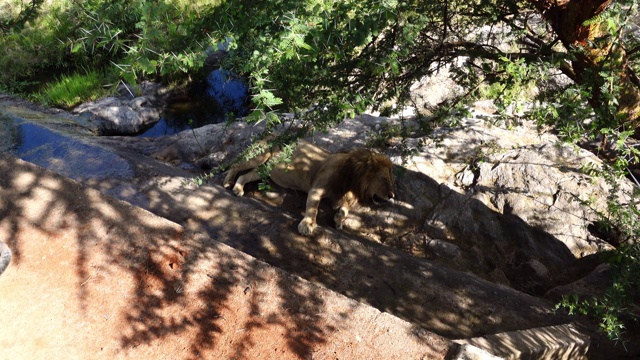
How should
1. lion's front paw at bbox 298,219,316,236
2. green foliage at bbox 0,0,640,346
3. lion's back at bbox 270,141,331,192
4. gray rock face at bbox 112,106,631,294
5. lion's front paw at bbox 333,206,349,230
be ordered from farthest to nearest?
lion's back at bbox 270,141,331,192, lion's front paw at bbox 333,206,349,230, gray rock face at bbox 112,106,631,294, lion's front paw at bbox 298,219,316,236, green foliage at bbox 0,0,640,346

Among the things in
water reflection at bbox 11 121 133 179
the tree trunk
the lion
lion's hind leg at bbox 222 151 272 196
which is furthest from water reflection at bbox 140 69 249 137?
the tree trunk

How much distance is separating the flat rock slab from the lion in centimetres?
220

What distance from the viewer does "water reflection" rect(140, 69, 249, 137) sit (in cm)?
1335

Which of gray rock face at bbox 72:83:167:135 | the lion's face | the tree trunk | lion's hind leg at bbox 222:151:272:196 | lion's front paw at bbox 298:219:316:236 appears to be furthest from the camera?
gray rock face at bbox 72:83:167:135

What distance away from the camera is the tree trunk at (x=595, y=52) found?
4.04m

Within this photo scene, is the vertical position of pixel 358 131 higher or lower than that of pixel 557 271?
higher

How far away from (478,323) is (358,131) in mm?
5410

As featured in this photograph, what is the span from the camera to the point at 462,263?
7277 millimetres

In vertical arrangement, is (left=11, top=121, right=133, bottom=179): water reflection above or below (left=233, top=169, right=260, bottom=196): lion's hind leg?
below

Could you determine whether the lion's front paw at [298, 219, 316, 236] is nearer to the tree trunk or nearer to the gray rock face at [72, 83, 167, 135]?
the tree trunk

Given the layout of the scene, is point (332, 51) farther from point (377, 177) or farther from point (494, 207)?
point (494, 207)

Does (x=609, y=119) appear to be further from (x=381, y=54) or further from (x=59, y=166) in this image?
(x=59, y=166)

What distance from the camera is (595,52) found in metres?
4.38

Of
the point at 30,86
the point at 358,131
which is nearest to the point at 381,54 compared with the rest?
the point at 358,131
